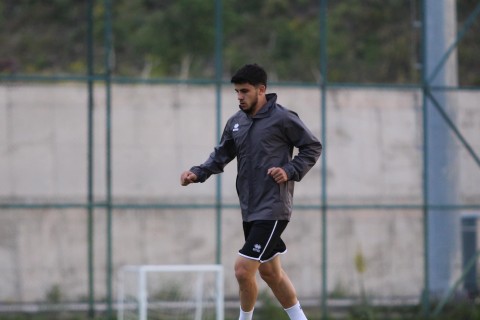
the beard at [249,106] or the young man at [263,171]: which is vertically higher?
the beard at [249,106]

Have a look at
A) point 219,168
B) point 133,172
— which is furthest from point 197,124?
point 219,168

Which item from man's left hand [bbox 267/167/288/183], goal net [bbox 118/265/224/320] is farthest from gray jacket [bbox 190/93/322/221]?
goal net [bbox 118/265/224/320]

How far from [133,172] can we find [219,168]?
6.17 meters

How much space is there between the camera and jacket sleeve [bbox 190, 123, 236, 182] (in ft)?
32.0

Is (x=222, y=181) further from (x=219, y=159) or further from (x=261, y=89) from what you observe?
(x=261, y=89)

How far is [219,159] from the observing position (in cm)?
983

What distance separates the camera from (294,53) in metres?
17.3

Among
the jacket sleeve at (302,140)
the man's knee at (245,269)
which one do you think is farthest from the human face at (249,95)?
the man's knee at (245,269)

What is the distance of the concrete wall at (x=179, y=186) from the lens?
15586 millimetres

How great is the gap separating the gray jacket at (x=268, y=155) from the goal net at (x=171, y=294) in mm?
5661

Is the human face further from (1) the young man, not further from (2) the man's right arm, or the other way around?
(2) the man's right arm

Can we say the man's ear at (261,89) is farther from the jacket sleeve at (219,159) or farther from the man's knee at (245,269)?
the man's knee at (245,269)

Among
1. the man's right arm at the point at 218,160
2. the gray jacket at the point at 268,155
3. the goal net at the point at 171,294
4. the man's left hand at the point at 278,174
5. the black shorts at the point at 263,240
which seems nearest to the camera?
the man's left hand at the point at 278,174

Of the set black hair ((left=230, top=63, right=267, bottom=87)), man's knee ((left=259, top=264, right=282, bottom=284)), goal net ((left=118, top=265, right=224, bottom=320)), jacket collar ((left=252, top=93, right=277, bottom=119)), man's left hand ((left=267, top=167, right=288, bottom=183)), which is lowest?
goal net ((left=118, top=265, right=224, bottom=320))
